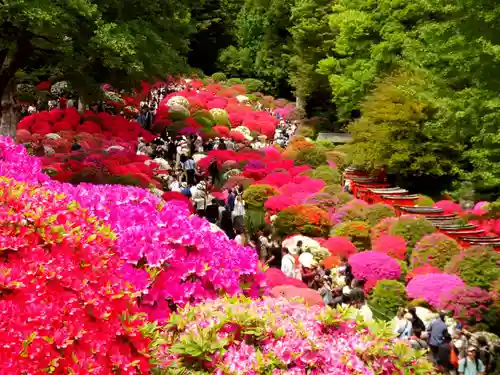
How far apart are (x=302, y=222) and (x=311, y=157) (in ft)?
35.9

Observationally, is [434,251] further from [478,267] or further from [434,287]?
[434,287]

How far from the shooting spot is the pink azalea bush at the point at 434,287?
45.5ft

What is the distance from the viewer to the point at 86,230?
5.17m

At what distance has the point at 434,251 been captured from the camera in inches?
651

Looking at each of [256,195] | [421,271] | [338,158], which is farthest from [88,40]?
[338,158]

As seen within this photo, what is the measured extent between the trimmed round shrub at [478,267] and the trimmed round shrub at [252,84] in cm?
4510

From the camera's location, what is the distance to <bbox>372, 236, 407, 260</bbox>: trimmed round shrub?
1728 cm

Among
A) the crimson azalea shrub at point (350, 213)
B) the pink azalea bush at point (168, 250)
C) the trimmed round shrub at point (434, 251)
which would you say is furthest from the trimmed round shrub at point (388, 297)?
the pink azalea bush at point (168, 250)

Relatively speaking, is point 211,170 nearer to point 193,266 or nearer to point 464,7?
point 464,7

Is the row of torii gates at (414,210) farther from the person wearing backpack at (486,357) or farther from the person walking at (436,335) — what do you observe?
the person walking at (436,335)

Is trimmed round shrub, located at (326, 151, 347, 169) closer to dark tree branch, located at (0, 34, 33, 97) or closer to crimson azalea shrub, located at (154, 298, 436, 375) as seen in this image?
dark tree branch, located at (0, 34, 33, 97)

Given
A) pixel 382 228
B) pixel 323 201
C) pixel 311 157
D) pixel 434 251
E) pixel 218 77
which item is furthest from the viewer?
pixel 218 77

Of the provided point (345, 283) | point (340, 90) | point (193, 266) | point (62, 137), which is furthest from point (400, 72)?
point (193, 266)

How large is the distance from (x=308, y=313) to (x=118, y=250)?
5.46 ft
